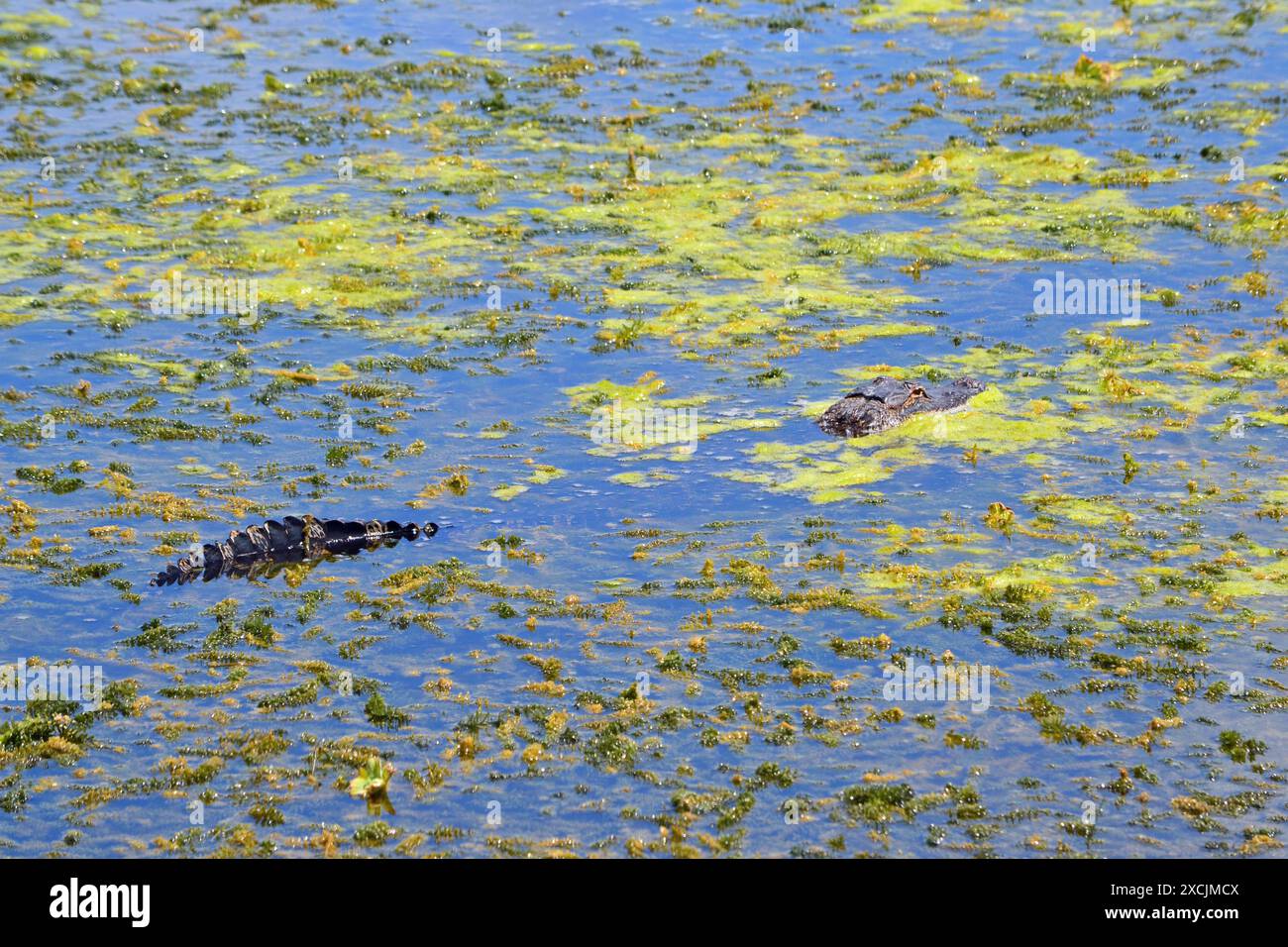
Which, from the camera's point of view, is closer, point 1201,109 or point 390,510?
point 390,510

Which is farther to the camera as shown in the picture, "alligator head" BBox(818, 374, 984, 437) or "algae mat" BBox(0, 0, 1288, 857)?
"alligator head" BBox(818, 374, 984, 437)

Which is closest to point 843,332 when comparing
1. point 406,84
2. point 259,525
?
point 259,525

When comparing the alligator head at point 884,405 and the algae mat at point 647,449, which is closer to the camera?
the algae mat at point 647,449

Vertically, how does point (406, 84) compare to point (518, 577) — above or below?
above

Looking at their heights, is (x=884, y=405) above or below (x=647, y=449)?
above

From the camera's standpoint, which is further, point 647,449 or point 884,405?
point 884,405

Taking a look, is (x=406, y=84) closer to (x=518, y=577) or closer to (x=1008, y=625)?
(x=518, y=577)

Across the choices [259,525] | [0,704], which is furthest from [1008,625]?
[0,704]

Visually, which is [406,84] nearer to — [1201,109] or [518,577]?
[1201,109]
